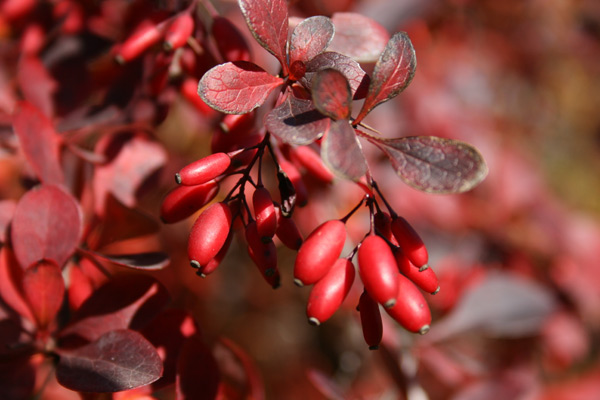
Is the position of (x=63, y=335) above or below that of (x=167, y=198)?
below

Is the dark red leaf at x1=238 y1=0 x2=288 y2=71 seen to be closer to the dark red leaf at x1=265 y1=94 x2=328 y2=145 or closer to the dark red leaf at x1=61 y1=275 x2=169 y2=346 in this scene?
the dark red leaf at x1=265 y1=94 x2=328 y2=145

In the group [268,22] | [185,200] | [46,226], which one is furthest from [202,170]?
[46,226]

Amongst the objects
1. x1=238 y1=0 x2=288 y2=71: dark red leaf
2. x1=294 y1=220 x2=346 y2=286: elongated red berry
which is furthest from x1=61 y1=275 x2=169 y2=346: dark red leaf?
x1=238 y1=0 x2=288 y2=71: dark red leaf

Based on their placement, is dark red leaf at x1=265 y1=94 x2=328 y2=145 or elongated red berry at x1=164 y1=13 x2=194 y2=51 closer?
dark red leaf at x1=265 y1=94 x2=328 y2=145

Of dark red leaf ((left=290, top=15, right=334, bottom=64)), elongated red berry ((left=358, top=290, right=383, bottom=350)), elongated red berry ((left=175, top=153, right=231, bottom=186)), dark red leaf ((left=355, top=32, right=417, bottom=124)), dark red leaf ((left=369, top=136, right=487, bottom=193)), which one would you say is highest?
dark red leaf ((left=290, top=15, right=334, bottom=64))

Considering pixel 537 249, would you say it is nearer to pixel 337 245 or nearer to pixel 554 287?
pixel 554 287

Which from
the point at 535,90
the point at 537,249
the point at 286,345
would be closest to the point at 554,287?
the point at 537,249
